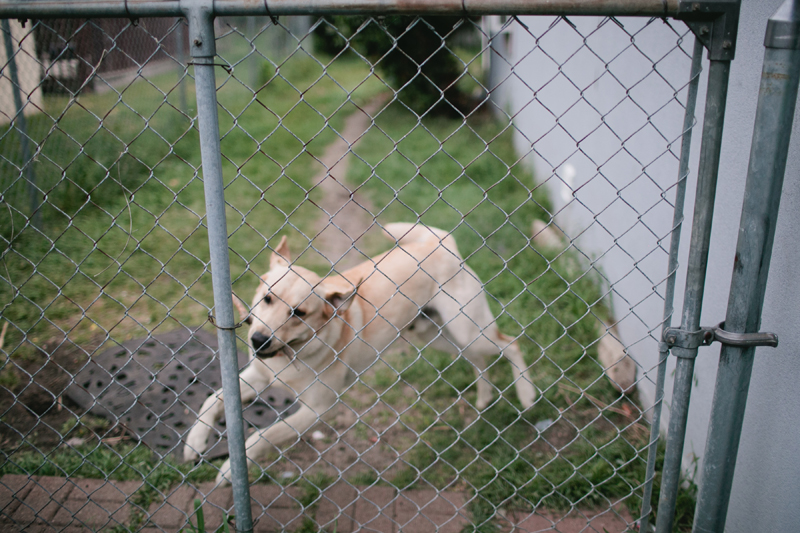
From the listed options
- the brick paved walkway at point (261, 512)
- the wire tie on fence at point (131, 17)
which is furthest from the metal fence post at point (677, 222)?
the wire tie on fence at point (131, 17)

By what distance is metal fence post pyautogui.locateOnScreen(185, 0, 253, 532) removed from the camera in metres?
1.46

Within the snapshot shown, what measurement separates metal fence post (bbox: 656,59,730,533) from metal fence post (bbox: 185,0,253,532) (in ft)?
4.24

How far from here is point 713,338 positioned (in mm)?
1573

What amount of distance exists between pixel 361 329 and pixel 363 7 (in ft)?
4.77

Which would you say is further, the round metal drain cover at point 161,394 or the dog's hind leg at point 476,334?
the dog's hind leg at point 476,334

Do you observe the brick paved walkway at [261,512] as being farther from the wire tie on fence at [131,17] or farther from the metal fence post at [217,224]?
the wire tie on fence at [131,17]

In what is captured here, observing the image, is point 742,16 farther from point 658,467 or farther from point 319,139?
point 319,139

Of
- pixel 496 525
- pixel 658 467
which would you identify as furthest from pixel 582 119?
pixel 496 525

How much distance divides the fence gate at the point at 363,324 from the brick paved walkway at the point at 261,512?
0.04 feet

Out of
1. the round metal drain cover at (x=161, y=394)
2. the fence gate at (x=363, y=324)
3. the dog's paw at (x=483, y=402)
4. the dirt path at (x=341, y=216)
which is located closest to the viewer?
the fence gate at (x=363, y=324)

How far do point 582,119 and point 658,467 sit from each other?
120 inches

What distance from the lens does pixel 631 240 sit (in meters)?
3.47

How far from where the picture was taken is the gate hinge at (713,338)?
1490mm

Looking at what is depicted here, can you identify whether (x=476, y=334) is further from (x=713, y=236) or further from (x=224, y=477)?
(x=224, y=477)
